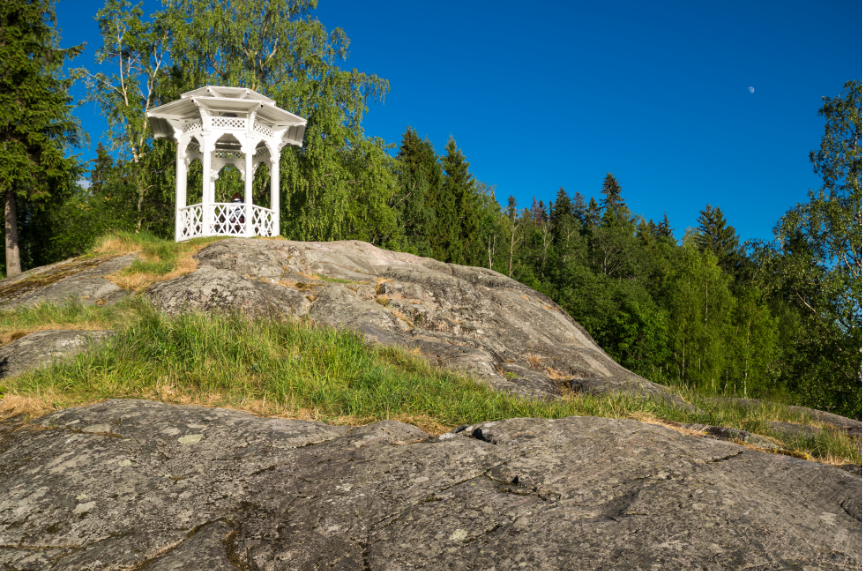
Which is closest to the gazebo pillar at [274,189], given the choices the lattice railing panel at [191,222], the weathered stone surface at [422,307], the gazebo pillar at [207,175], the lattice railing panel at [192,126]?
the gazebo pillar at [207,175]

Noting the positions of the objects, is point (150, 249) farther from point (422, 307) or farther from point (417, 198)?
point (417, 198)

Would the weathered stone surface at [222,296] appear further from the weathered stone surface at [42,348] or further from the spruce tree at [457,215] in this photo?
the spruce tree at [457,215]

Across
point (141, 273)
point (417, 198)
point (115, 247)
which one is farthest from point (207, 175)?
point (417, 198)

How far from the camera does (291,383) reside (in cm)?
525

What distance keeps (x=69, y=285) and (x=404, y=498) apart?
9.29m

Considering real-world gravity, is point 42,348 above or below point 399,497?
above

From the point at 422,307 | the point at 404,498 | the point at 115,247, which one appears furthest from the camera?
the point at 115,247

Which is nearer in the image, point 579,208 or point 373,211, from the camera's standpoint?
point 373,211

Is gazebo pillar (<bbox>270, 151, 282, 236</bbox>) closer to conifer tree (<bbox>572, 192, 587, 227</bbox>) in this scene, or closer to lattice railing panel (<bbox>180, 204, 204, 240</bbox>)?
lattice railing panel (<bbox>180, 204, 204, 240</bbox>)

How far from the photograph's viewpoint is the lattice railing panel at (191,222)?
15.8 m

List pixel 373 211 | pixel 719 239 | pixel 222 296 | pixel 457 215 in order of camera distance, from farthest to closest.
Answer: pixel 719 239
pixel 457 215
pixel 373 211
pixel 222 296

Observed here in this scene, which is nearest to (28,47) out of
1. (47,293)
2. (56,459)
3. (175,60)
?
(175,60)

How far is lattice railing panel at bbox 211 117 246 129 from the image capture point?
645 inches

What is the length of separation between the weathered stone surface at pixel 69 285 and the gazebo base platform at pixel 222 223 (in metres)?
3.78
